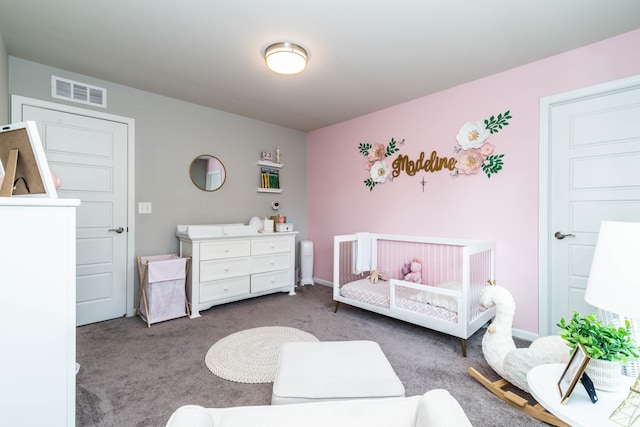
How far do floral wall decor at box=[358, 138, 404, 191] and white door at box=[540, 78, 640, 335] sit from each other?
1437 mm

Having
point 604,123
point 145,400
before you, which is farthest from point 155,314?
point 604,123

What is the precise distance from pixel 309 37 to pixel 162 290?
2556mm

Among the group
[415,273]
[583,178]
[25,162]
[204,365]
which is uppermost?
[583,178]

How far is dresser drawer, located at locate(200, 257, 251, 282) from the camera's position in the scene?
293 cm

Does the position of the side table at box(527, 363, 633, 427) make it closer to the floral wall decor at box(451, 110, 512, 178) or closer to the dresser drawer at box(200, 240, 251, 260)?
the floral wall decor at box(451, 110, 512, 178)

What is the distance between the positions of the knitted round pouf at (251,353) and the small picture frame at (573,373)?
1.43m

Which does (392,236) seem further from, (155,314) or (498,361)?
(155,314)

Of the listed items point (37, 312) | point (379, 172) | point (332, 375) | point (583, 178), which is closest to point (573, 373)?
point (332, 375)

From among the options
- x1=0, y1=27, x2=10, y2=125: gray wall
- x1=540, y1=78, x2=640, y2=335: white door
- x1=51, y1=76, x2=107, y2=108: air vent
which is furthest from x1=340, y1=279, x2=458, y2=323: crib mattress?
x1=0, y1=27, x2=10, y2=125: gray wall

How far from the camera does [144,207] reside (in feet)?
9.82

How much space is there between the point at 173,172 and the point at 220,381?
2.30m

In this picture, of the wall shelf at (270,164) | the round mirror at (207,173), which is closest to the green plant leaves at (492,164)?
the wall shelf at (270,164)

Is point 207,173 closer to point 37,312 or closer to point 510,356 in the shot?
point 37,312

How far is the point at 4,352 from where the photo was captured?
76 cm
